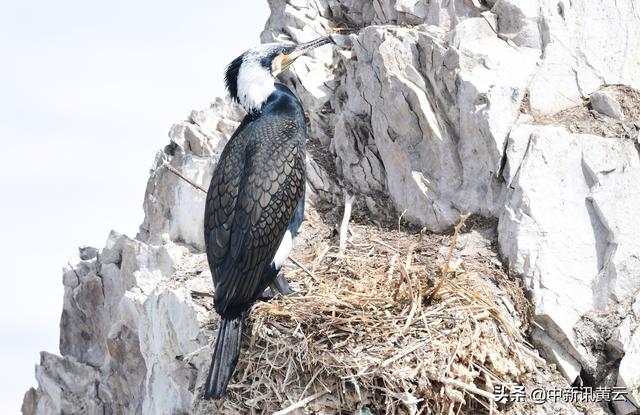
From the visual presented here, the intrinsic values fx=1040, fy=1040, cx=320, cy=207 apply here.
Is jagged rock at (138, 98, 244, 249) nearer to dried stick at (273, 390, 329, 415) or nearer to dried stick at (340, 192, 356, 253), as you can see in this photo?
dried stick at (340, 192, 356, 253)

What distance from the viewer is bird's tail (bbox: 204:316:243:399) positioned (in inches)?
244

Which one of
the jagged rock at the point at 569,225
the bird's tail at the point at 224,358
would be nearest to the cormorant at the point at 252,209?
the bird's tail at the point at 224,358

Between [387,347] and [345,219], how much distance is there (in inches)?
74.9

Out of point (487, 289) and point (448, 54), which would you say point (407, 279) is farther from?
point (448, 54)

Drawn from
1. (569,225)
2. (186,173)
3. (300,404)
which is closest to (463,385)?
(300,404)

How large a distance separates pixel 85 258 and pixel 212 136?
1802 mm

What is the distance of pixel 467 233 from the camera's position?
24.2 ft

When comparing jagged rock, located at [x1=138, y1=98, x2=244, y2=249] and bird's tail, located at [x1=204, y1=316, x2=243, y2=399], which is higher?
jagged rock, located at [x1=138, y1=98, x2=244, y2=249]

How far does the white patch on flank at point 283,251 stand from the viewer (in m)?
6.60

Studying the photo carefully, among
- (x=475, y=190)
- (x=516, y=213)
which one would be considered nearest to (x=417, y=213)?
(x=475, y=190)

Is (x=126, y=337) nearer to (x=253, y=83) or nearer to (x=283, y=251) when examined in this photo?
(x=283, y=251)

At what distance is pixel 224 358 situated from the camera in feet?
20.5

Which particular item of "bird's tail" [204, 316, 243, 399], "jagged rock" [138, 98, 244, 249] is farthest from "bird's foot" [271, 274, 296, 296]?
"jagged rock" [138, 98, 244, 249]

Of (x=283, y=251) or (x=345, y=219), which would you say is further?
(x=345, y=219)
